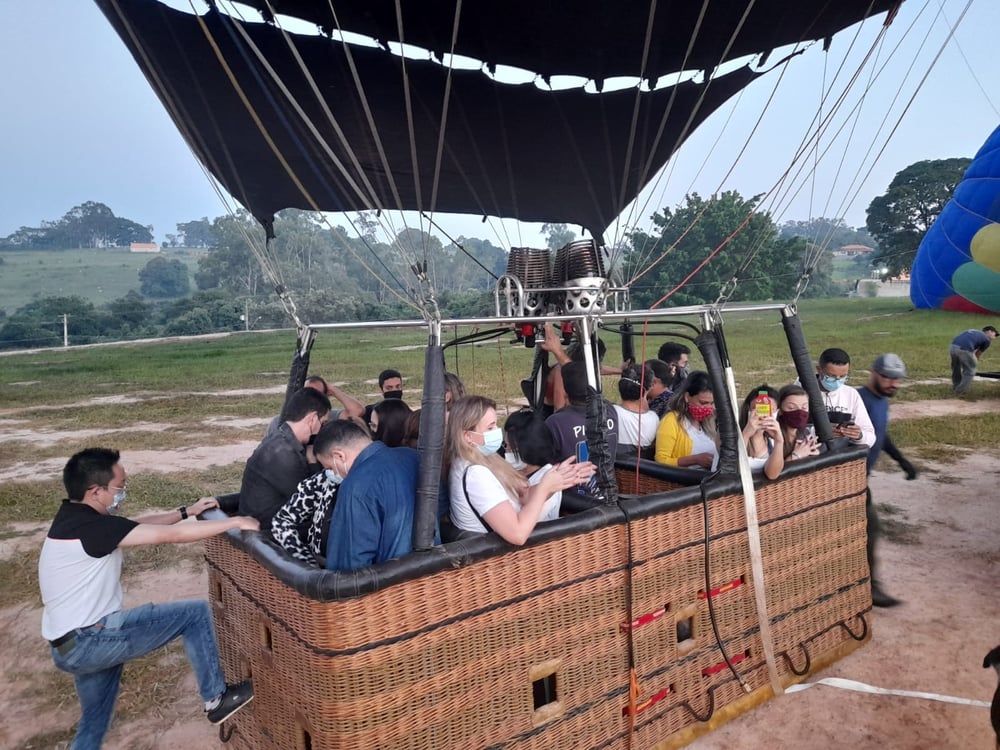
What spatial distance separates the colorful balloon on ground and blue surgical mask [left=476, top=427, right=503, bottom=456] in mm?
16007

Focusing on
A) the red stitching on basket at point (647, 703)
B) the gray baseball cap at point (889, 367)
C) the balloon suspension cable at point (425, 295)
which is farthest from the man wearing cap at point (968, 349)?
the balloon suspension cable at point (425, 295)

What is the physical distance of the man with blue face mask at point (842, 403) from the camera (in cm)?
405

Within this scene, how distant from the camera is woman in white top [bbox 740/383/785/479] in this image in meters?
3.02

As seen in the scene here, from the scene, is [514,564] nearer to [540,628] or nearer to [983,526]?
[540,628]

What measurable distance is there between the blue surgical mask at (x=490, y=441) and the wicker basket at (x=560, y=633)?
0.39m

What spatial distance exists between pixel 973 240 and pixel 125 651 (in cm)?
1805

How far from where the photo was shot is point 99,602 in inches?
102

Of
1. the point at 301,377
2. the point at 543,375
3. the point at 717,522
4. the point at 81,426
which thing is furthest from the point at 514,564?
the point at 81,426

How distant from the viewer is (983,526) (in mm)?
5305

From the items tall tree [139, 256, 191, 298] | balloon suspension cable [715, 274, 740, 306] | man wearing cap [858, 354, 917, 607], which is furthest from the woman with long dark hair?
tall tree [139, 256, 191, 298]

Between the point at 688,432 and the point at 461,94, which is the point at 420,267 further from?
the point at 461,94

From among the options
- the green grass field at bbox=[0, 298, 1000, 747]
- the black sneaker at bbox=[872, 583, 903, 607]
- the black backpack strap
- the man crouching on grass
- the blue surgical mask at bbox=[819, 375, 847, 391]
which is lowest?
the black sneaker at bbox=[872, 583, 903, 607]

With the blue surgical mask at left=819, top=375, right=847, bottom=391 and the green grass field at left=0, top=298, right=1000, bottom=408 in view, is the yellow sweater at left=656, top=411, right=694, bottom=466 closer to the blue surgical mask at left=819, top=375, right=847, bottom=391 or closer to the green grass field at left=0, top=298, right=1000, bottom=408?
the blue surgical mask at left=819, top=375, right=847, bottom=391

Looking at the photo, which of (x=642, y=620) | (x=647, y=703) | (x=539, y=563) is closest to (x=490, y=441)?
(x=539, y=563)
